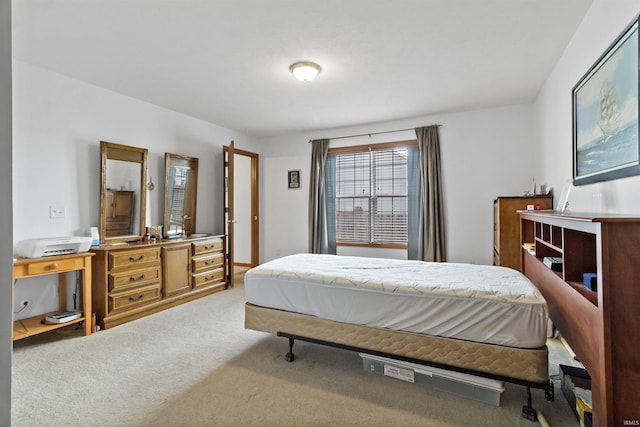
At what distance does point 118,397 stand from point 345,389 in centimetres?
150

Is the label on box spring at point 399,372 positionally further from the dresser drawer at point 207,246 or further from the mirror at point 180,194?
the mirror at point 180,194

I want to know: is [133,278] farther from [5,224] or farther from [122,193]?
[5,224]

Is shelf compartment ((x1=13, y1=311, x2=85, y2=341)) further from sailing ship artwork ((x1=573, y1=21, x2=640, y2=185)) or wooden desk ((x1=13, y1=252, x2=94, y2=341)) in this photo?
sailing ship artwork ((x1=573, y1=21, x2=640, y2=185))

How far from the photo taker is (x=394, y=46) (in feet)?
8.73

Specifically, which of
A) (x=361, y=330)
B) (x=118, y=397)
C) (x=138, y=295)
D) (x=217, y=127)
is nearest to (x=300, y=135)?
(x=217, y=127)

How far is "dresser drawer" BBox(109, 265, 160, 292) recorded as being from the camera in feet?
10.6

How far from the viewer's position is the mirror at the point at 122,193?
3.47 meters

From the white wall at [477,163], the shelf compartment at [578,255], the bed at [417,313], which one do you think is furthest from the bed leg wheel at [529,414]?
the white wall at [477,163]

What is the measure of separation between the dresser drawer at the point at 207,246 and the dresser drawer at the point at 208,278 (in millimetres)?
316

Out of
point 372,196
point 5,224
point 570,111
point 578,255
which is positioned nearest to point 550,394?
point 578,255

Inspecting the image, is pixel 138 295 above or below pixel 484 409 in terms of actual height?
above

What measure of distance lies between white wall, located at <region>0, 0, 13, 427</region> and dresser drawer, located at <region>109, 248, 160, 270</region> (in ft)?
10.4

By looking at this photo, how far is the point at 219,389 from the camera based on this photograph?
209cm

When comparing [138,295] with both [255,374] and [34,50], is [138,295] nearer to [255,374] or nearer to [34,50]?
[255,374]
